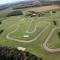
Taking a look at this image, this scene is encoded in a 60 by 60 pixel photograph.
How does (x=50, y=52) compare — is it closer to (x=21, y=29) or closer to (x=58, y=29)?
(x=58, y=29)

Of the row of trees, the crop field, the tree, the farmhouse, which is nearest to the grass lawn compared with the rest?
the crop field

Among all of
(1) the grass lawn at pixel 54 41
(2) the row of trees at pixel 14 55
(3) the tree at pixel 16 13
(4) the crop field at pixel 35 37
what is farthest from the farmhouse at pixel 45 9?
(2) the row of trees at pixel 14 55

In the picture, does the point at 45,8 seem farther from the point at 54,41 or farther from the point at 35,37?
the point at 54,41

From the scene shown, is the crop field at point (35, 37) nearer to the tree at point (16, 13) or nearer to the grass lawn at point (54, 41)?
the grass lawn at point (54, 41)

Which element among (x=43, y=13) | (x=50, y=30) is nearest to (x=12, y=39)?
(x=50, y=30)

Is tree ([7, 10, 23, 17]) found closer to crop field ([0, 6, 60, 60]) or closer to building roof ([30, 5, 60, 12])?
building roof ([30, 5, 60, 12])

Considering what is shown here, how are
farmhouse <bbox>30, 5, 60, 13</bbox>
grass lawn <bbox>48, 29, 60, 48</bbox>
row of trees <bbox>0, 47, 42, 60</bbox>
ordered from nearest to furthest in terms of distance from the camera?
row of trees <bbox>0, 47, 42, 60</bbox> < grass lawn <bbox>48, 29, 60, 48</bbox> < farmhouse <bbox>30, 5, 60, 13</bbox>

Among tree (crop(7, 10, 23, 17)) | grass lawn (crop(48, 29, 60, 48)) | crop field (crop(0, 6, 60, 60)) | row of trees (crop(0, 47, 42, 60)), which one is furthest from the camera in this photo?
tree (crop(7, 10, 23, 17))

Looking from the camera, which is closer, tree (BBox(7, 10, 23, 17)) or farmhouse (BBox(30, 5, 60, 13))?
tree (BBox(7, 10, 23, 17))
